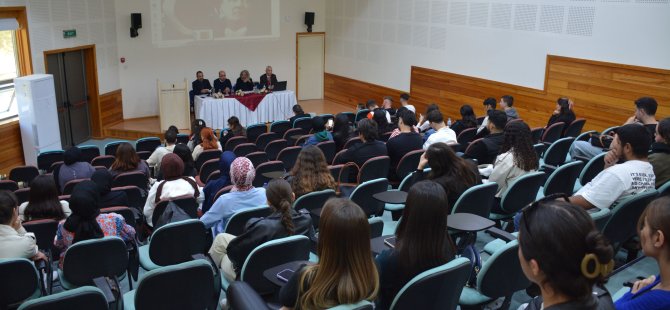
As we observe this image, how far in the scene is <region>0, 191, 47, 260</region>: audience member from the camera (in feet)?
12.2

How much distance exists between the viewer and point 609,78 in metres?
9.41

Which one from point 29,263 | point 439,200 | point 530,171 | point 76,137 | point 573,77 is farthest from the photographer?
point 76,137

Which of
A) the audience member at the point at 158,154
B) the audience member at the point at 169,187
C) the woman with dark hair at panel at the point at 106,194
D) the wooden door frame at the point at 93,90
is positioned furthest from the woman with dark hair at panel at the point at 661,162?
the wooden door frame at the point at 93,90

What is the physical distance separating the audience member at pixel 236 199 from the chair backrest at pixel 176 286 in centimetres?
111

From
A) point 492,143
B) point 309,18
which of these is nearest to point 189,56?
point 309,18

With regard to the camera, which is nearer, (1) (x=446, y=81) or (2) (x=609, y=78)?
(2) (x=609, y=78)

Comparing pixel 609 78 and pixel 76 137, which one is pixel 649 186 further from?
pixel 76 137

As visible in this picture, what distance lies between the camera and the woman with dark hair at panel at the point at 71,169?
20.1 feet

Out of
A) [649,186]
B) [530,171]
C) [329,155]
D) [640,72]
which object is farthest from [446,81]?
[649,186]

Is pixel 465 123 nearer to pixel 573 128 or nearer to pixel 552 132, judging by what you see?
pixel 552 132

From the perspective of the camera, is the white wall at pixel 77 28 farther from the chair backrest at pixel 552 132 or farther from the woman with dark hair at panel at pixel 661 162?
the woman with dark hair at panel at pixel 661 162

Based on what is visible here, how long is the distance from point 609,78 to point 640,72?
561 mm

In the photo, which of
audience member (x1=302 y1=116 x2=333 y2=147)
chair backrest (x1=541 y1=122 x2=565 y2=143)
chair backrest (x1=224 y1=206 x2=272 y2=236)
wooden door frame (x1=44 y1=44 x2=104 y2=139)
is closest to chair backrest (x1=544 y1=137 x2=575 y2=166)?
chair backrest (x1=541 y1=122 x2=565 y2=143)

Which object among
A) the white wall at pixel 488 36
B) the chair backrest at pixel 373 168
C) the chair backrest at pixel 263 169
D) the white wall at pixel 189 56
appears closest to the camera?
the chair backrest at pixel 373 168
